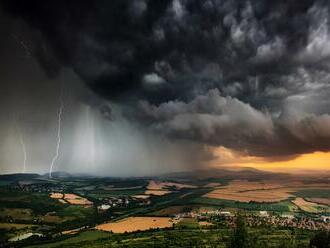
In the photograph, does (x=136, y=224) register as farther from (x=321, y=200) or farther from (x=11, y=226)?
(x=321, y=200)

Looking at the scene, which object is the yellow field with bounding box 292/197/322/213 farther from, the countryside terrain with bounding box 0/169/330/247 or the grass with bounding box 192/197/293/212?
the grass with bounding box 192/197/293/212

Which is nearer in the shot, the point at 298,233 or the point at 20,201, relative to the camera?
the point at 298,233

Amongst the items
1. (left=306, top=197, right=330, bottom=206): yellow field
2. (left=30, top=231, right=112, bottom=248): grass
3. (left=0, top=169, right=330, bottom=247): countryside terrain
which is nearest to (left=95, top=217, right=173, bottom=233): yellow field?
(left=0, top=169, right=330, bottom=247): countryside terrain

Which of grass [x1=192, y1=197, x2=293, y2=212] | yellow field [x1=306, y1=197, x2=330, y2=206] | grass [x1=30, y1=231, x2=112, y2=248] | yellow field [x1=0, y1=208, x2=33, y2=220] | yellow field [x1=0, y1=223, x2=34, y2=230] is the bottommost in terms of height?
grass [x1=30, y1=231, x2=112, y2=248]

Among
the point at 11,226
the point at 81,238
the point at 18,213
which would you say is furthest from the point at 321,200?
the point at 11,226

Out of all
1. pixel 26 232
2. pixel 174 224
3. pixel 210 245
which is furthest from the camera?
pixel 174 224

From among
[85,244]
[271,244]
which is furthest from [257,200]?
[85,244]

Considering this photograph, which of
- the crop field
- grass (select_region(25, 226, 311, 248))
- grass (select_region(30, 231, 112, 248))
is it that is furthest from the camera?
the crop field

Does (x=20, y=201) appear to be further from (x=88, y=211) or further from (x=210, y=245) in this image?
(x=210, y=245)
